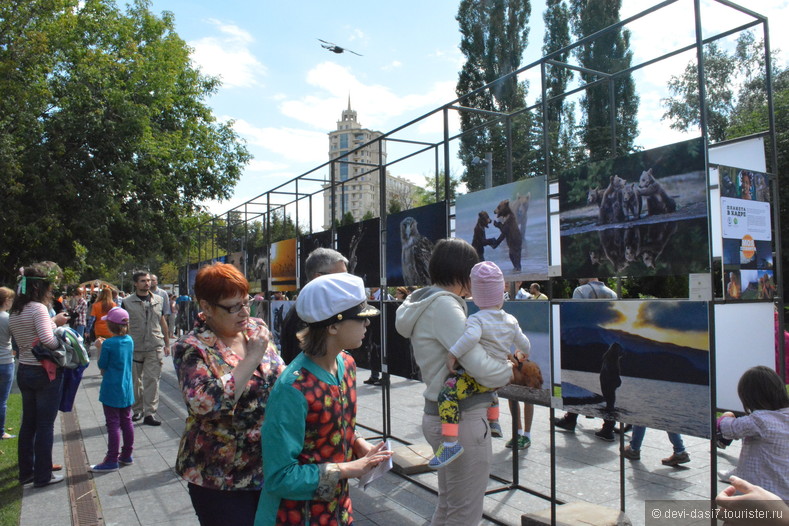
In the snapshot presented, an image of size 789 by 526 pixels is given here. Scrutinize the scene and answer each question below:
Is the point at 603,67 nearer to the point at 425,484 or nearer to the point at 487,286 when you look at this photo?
the point at 425,484

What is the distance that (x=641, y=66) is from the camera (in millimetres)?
3527

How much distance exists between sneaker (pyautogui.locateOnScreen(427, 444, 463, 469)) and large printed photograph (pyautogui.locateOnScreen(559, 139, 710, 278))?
4.41 feet

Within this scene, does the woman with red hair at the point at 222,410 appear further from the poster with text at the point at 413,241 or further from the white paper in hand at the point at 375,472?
the poster with text at the point at 413,241

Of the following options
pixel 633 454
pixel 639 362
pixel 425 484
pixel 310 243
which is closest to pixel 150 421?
pixel 310 243

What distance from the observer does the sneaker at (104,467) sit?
5.47 metres

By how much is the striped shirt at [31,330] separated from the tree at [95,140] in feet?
33.5

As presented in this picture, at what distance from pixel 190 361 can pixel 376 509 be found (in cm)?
268

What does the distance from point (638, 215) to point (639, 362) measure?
81 cm

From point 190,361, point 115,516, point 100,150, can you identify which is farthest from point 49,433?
point 100,150

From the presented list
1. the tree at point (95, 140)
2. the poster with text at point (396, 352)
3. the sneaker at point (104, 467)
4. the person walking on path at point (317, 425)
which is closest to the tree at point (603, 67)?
the tree at point (95, 140)

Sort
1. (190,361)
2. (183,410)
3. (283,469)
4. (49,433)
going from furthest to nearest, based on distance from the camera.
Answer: (183,410)
(49,433)
(190,361)
(283,469)

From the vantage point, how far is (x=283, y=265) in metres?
8.77

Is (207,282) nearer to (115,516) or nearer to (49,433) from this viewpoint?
(115,516)

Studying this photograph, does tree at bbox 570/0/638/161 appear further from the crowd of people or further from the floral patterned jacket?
the floral patterned jacket
